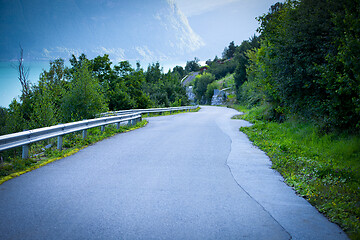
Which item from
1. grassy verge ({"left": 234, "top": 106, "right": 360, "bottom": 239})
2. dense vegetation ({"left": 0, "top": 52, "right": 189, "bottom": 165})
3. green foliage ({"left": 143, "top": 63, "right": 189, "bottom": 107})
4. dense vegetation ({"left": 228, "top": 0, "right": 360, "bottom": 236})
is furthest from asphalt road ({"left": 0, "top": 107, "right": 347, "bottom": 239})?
green foliage ({"left": 143, "top": 63, "right": 189, "bottom": 107})

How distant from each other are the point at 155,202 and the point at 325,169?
13.7ft

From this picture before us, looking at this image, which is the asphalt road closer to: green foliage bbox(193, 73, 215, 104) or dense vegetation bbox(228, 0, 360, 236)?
dense vegetation bbox(228, 0, 360, 236)

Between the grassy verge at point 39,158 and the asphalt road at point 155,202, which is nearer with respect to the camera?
the asphalt road at point 155,202

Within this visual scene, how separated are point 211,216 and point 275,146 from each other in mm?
6151

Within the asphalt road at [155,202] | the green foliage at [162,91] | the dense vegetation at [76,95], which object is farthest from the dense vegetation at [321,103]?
the green foliage at [162,91]

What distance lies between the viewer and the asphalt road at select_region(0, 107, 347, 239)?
324 centimetres

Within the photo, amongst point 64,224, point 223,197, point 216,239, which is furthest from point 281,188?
point 64,224

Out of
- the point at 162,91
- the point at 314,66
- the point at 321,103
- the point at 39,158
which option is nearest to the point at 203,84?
the point at 162,91

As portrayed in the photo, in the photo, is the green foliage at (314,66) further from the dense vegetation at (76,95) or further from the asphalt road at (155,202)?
the dense vegetation at (76,95)

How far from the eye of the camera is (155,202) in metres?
4.14

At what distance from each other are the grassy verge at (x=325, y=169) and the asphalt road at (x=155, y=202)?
0.24 meters

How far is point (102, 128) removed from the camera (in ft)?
39.0

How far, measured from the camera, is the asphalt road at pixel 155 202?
3.24 m

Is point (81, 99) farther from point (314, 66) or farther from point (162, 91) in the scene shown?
point (162, 91)
